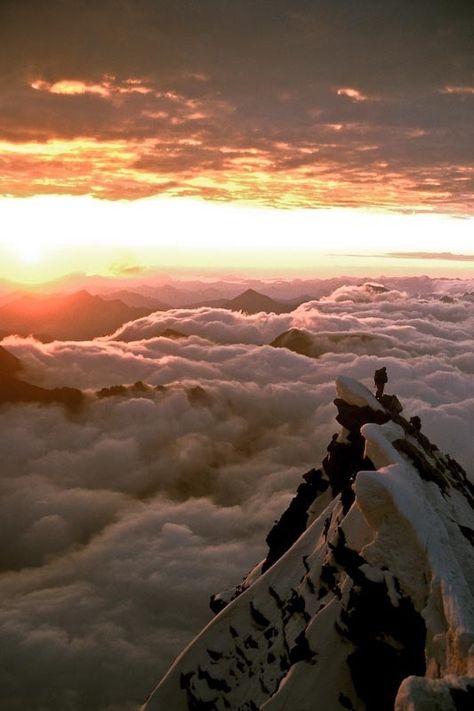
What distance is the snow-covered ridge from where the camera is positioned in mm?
27906

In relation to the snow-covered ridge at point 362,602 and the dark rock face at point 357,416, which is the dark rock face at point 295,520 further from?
the dark rock face at point 357,416

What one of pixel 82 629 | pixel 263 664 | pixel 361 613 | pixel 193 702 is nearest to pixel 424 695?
pixel 361 613

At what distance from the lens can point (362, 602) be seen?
33.7m

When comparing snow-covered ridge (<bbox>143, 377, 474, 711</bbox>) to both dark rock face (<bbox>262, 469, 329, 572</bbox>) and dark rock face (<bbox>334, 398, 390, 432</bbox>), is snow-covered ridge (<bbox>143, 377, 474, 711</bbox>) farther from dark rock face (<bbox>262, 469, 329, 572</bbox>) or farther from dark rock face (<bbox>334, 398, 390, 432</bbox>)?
dark rock face (<bbox>262, 469, 329, 572</bbox>)

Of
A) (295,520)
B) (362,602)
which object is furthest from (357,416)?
(362,602)

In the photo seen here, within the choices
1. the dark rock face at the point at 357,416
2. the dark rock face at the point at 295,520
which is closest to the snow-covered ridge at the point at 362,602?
the dark rock face at the point at 357,416

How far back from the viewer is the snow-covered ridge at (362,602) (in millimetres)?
27906

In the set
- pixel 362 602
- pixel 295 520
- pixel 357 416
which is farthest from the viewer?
pixel 295 520

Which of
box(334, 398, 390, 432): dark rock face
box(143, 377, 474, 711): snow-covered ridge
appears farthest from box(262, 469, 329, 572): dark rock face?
box(334, 398, 390, 432): dark rock face

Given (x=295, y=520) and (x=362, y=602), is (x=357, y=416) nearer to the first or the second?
(x=295, y=520)

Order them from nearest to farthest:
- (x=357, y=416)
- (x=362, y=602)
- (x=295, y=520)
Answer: (x=362, y=602)
(x=357, y=416)
(x=295, y=520)

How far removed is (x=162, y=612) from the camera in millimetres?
159625

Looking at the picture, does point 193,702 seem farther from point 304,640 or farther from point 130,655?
point 130,655

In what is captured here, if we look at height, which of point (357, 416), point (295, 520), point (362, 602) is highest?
point (357, 416)
